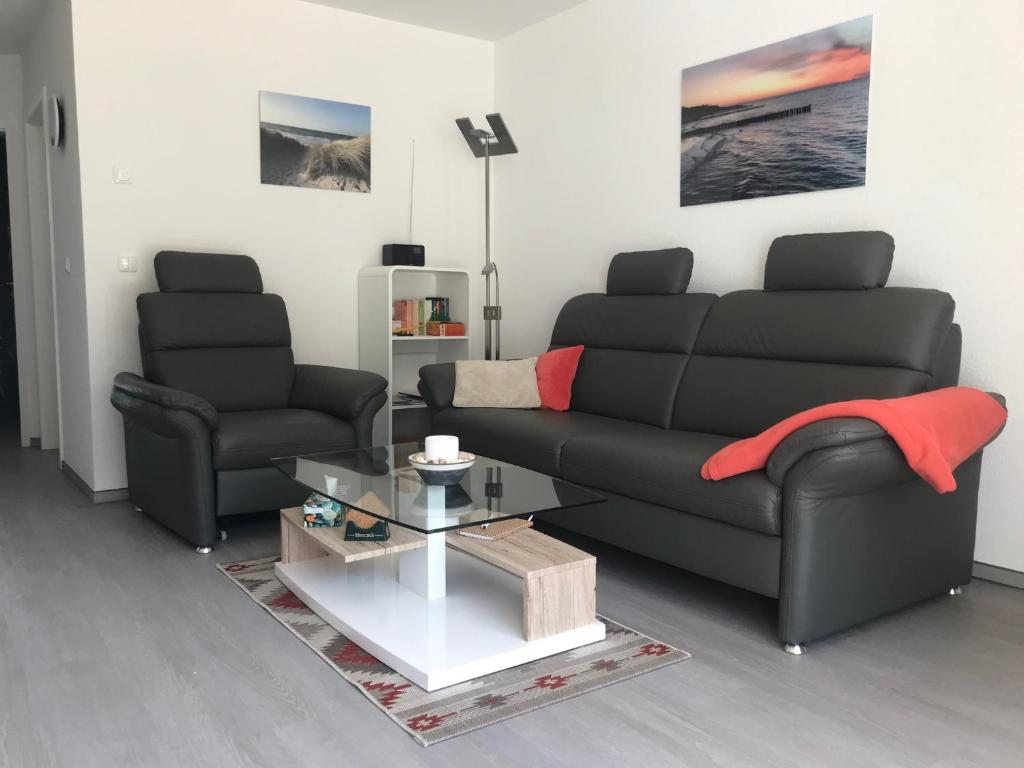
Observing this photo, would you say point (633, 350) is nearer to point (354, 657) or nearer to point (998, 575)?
point (998, 575)

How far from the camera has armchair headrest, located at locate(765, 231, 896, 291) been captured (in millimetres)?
3053

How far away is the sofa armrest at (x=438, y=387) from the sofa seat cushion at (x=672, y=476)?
950mm

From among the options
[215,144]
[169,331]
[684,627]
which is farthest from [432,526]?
[215,144]

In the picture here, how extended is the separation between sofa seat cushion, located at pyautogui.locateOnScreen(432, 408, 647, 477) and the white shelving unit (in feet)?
2.82

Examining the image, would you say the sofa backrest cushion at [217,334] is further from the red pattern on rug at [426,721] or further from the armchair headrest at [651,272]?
the red pattern on rug at [426,721]

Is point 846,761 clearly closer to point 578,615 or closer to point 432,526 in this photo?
point 578,615

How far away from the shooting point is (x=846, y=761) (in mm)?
1853

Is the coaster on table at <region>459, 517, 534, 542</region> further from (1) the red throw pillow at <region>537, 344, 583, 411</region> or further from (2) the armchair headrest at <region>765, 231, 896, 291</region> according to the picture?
(2) the armchair headrest at <region>765, 231, 896, 291</region>

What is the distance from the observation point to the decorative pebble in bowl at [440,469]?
2580mm

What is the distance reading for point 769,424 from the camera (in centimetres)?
313

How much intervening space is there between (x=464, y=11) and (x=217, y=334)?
7.37 ft

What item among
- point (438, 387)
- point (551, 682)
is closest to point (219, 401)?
point (438, 387)

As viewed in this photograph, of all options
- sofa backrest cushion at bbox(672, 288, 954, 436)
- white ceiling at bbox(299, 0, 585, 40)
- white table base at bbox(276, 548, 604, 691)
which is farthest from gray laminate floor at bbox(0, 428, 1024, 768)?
white ceiling at bbox(299, 0, 585, 40)

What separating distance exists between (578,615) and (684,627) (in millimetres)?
385
